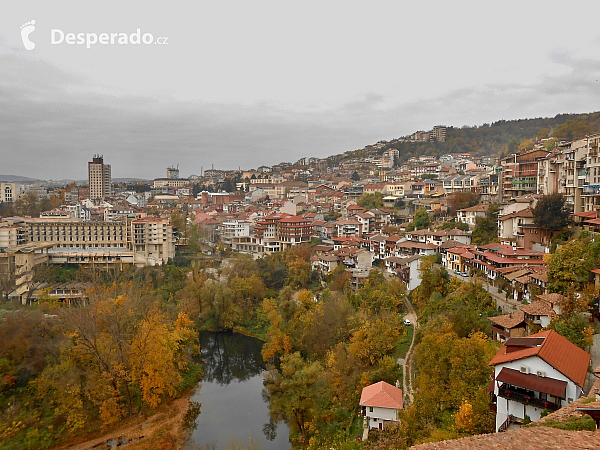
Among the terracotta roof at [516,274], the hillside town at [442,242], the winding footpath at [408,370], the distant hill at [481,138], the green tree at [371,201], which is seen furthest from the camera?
the distant hill at [481,138]

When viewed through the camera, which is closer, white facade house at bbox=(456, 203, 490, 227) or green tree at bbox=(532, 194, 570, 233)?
green tree at bbox=(532, 194, 570, 233)

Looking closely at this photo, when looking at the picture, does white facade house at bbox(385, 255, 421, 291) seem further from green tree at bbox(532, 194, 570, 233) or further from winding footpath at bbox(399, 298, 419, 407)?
green tree at bbox(532, 194, 570, 233)

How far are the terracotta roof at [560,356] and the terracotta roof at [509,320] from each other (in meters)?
2.78

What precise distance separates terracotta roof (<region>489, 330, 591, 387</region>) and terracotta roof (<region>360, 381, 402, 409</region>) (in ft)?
9.06

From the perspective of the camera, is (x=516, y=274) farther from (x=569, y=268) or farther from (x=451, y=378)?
(x=451, y=378)

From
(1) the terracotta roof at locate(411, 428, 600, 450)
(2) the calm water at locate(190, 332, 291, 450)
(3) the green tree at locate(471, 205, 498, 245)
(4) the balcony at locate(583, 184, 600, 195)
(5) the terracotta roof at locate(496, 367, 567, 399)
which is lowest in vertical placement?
(2) the calm water at locate(190, 332, 291, 450)

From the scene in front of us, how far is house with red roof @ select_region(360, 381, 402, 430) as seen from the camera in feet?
30.4

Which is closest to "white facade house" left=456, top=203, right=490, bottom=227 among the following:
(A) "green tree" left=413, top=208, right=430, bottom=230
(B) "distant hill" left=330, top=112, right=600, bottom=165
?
(A) "green tree" left=413, top=208, right=430, bottom=230

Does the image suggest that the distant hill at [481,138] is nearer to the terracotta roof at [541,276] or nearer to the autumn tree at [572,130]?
the autumn tree at [572,130]

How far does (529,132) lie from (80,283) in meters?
56.0

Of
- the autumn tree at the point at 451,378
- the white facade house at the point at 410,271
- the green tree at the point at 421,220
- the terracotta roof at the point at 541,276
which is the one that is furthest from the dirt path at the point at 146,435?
the green tree at the point at 421,220

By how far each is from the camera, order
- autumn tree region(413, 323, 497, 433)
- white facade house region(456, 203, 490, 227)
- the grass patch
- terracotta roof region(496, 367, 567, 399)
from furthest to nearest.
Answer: white facade house region(456, 203, 490, 227) < the grass patch < autumn tree region(413, 323, 497, 433) < terracotta roof region(496, 367, 567, 399)

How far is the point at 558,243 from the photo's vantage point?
14383mm

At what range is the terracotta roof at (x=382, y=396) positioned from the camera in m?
9.24
